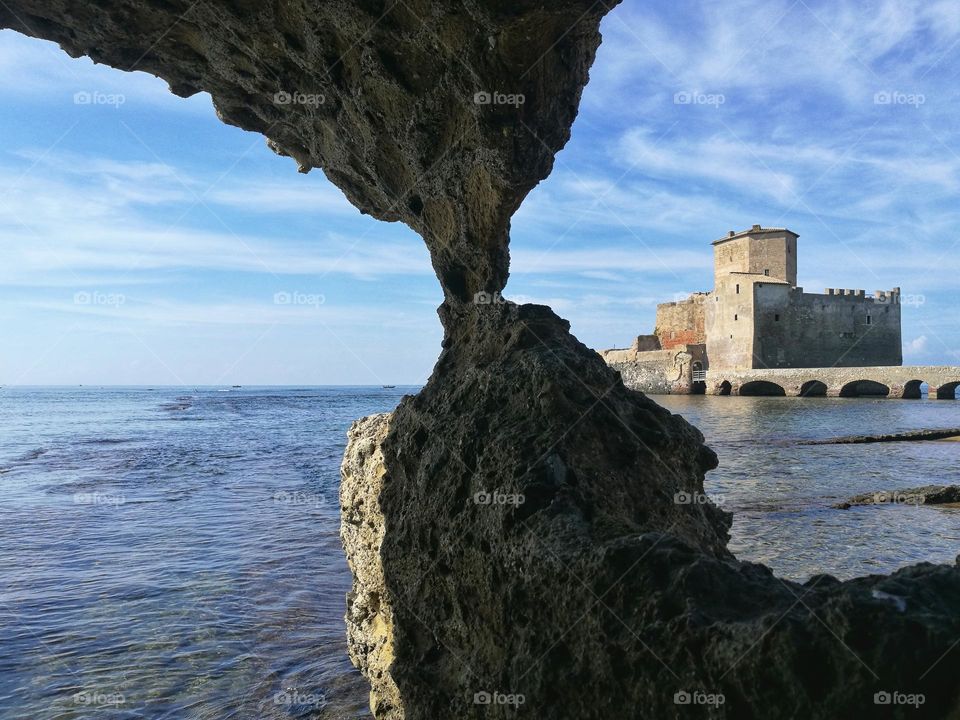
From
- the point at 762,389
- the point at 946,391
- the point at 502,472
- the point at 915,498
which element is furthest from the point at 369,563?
the point at 762,389

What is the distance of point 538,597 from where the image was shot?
3180 millimetres

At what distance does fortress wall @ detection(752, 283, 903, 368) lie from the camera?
188 feet

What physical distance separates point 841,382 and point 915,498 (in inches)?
1636

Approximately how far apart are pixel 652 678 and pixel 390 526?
109 inches

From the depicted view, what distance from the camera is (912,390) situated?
50.2 metres

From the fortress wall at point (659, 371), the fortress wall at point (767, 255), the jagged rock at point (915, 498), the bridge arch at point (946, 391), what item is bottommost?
the jagged rock at point (915, 498)

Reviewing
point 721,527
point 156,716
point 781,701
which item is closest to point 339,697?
point 156,716

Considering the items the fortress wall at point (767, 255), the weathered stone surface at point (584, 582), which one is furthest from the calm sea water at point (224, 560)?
the fortress wall at point (767, 255)

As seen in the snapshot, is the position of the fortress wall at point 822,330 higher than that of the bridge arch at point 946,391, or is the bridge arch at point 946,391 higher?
the fortress wall at point 822,330

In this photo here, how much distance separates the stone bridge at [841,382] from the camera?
47.1m

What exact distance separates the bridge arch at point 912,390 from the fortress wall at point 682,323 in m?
18.1

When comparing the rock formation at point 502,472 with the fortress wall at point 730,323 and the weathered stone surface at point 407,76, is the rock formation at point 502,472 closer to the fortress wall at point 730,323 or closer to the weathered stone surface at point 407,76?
the weathered stone surface at point 407,76

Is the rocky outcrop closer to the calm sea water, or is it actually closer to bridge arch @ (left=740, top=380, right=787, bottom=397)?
the calm sea water

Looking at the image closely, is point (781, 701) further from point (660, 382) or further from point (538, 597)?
point (660, 382)
